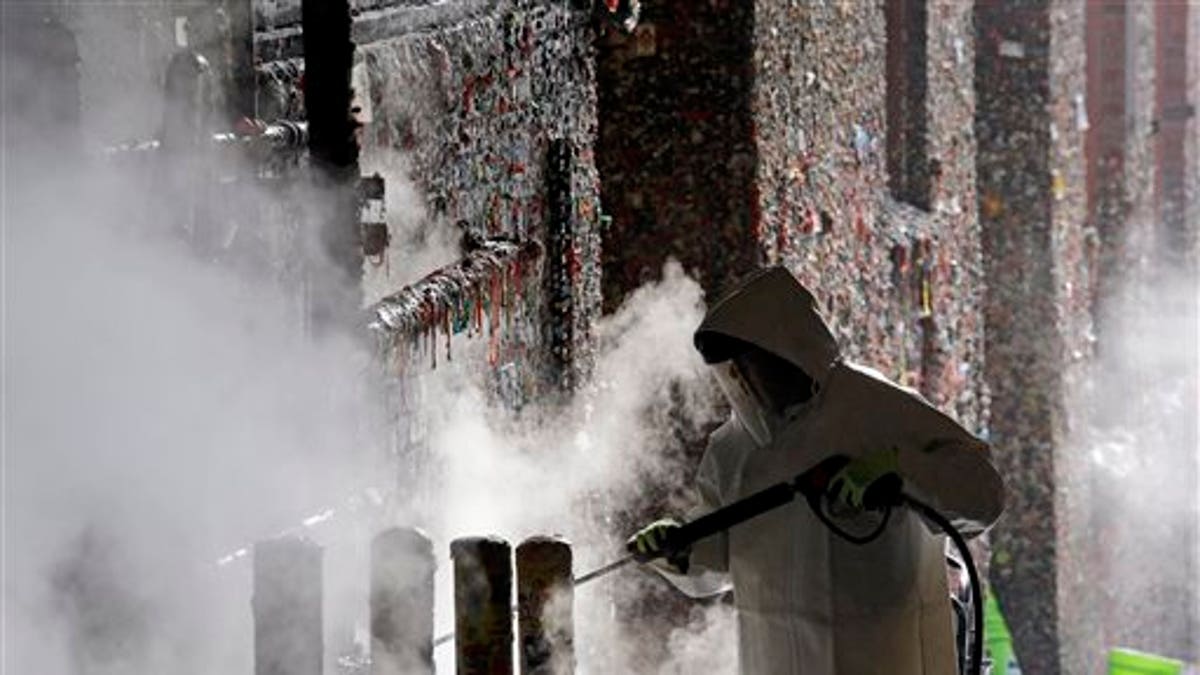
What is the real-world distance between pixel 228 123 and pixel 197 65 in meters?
0.16

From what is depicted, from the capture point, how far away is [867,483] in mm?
4836

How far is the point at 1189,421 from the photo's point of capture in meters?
18.3

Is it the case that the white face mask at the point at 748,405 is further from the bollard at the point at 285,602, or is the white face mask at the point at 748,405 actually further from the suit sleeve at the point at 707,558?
the bollard at the point at 285,602

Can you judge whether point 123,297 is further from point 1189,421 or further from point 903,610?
point 1189,421

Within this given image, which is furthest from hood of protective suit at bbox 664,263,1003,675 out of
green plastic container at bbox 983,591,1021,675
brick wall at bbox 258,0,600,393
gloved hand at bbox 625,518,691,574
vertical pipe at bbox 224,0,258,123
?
green plastic container at bbox 983,591,1021,675

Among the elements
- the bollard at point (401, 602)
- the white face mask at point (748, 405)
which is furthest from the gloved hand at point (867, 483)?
the bollard at point (401, 602)

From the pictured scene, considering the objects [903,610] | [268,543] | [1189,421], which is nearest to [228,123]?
[268,543]

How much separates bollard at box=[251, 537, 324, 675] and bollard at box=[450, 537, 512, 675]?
1.37 feet

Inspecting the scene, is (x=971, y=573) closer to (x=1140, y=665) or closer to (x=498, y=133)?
(x=498, y=133)

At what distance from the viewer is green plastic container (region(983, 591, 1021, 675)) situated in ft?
39.4

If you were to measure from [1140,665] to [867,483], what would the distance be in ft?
28.9

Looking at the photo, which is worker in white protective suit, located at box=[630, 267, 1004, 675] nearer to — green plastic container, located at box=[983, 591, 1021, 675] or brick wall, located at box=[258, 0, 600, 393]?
brick wall, located at box=[258, 0, 600, 393]

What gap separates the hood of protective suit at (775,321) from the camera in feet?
16.4

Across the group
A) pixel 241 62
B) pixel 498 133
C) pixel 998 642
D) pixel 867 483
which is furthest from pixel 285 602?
pixel 998 642
